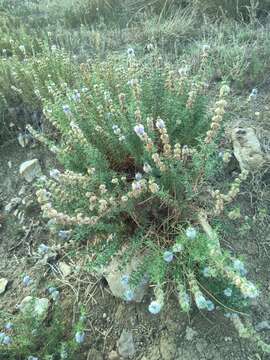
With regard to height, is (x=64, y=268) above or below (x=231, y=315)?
below

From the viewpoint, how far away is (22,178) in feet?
10.8

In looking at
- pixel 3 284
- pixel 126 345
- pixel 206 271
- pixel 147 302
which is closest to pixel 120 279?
pixel 147 302

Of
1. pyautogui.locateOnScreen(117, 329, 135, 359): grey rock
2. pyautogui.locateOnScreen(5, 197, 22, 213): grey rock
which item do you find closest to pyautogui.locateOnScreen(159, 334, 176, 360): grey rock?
pyautogui.locateOnScreen(117, 329, 135, 359): grey rock

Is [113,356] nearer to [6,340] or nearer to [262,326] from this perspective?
[6,340]

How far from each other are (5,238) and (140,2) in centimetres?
378

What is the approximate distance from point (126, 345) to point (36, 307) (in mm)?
554

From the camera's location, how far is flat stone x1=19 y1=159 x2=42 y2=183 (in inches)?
128

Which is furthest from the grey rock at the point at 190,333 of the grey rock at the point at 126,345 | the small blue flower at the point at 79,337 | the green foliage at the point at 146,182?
the small blue flower at the point at 79,337

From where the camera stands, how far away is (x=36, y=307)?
2.35 meters

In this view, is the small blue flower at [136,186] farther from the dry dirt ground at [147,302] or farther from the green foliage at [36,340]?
the green foliage at [36,340]

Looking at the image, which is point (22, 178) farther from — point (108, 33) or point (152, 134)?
point (108, 33)

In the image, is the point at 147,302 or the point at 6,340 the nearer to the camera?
the point at 6,340

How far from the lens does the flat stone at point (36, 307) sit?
7.03ft

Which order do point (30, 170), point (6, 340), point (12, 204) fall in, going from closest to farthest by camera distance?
point (6, 340), point (12, 204), point (30, 170)
